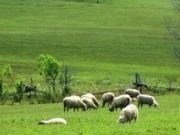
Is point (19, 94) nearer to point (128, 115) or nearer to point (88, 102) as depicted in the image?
point (88, 102)

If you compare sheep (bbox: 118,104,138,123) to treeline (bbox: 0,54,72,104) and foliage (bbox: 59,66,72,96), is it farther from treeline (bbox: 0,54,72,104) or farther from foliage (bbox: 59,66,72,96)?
foliage (bbox: 59,66,72,96)

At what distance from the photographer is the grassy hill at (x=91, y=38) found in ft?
225

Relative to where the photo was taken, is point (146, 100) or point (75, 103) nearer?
point (75, 103)

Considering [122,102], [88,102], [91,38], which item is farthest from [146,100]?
[91,38]

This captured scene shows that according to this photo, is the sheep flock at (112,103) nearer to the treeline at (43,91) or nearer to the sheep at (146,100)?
the sheep at (146,100)

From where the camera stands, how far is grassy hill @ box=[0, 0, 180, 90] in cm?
6869

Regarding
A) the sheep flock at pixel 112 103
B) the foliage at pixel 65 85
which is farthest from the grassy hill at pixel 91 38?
the sheep flock at pixel 112 103

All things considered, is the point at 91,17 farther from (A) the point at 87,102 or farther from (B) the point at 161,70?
(A) the point at 87,102

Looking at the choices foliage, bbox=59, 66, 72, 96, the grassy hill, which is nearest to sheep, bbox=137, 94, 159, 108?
foliage, bbox=59, 66, 72, 96

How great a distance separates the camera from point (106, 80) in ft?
198

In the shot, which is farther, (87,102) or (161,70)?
(161,70)

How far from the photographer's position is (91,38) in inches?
3669

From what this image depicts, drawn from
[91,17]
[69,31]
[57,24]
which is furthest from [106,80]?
[91,17]

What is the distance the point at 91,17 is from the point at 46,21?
10.9 m
